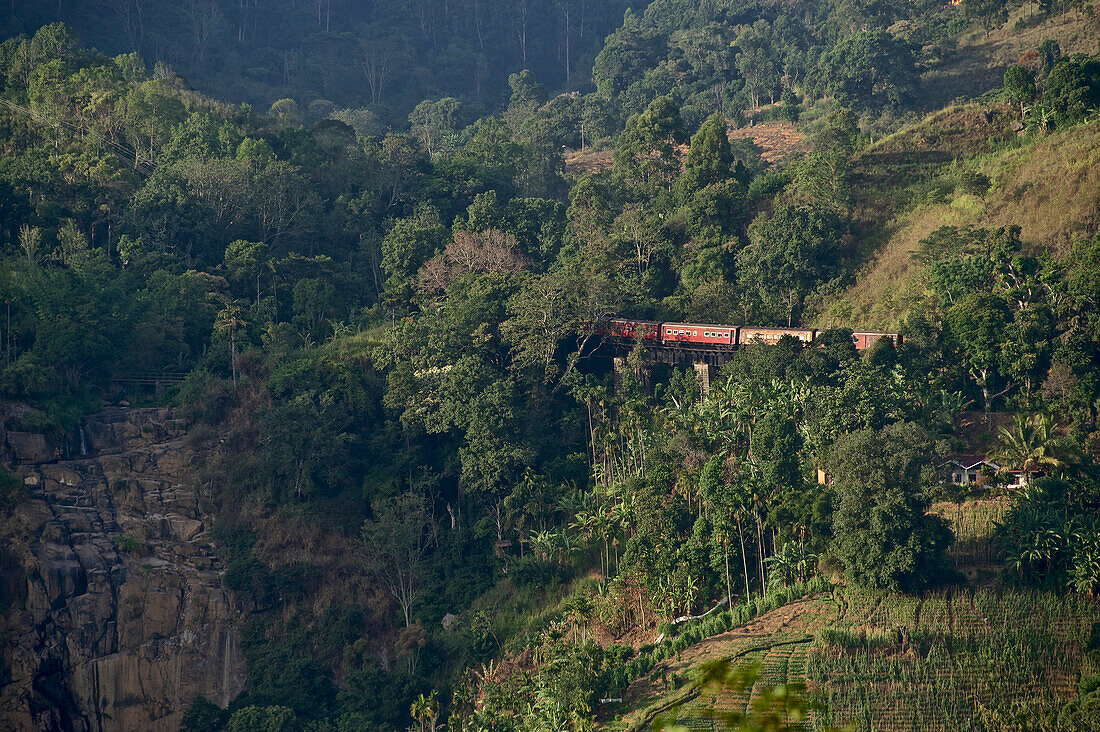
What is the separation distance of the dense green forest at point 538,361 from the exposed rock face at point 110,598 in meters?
1.29

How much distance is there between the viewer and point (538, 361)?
40344 mm

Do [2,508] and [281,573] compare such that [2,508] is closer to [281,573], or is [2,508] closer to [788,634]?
[281,573]

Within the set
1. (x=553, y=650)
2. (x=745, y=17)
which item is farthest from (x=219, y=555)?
(x=745, y=17)

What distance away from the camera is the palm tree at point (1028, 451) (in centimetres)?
3080

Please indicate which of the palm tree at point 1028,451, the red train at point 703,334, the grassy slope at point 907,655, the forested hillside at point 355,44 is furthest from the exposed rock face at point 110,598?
the forested hillside at point 355,44

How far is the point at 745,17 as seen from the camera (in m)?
82.7

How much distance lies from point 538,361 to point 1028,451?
16.9m

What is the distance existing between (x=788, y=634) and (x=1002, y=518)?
6687 millimetres

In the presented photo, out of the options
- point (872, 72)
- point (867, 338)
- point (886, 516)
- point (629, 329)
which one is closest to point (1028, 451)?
point (886, 516)

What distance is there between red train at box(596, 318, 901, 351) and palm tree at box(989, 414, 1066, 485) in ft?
17.5

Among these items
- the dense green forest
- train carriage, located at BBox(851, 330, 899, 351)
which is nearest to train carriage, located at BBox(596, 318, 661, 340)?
the dense green forest

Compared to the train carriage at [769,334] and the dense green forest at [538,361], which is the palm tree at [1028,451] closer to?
the dense green forest at [538,361]

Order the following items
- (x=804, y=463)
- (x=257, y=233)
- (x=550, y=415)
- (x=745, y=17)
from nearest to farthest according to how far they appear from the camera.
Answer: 1. (x=804, y=463)
2. (x=550, y=415)
3. (x=257, y=233)
4. (x=745, y=17)

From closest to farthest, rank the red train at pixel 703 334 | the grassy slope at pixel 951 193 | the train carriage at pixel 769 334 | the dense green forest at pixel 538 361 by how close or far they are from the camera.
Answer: the dense green forest at pixel 538 361 < the red train at pixel 703 334 < the train carriage at pixel 769 334 < the grassy slope at pixel 951 193
